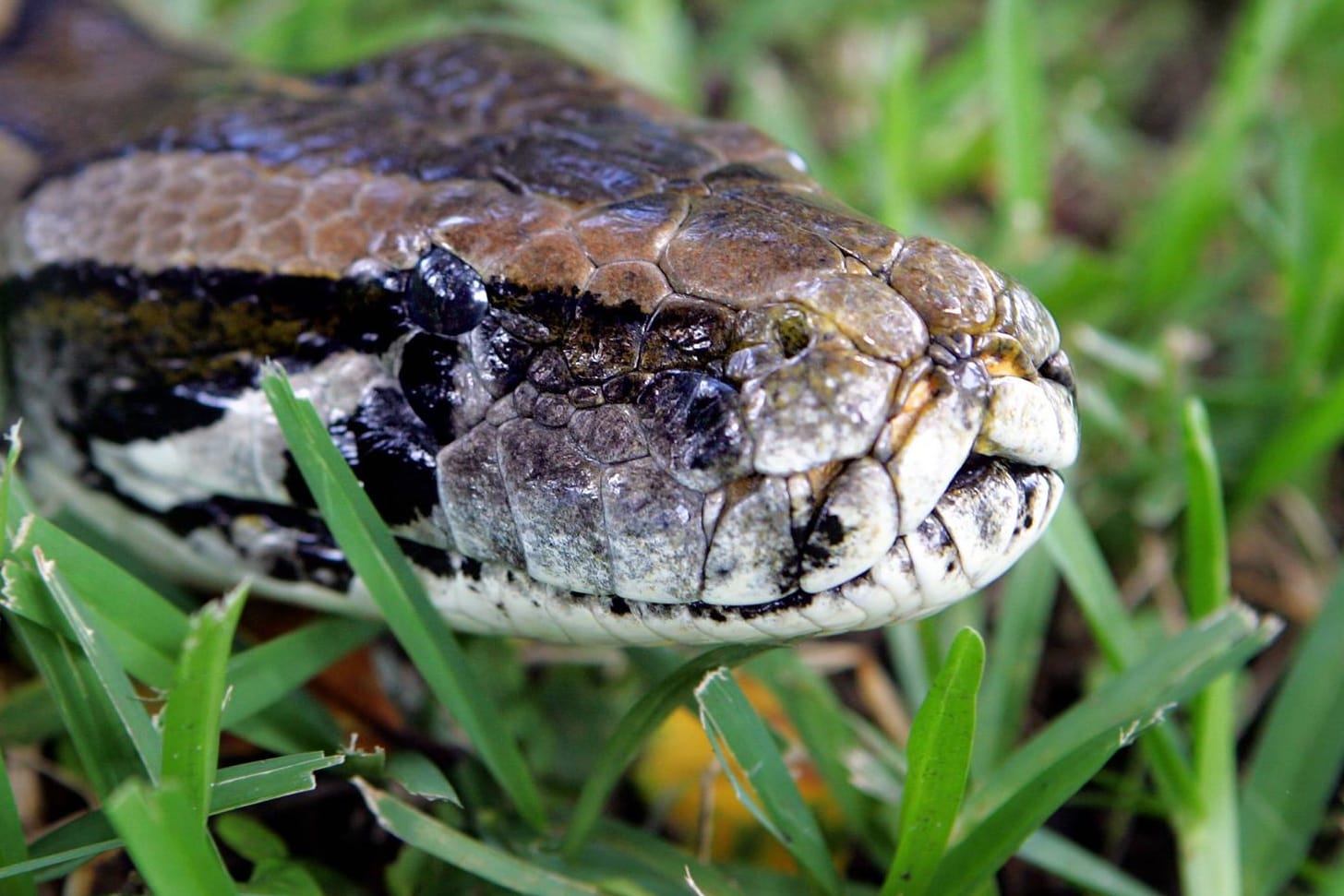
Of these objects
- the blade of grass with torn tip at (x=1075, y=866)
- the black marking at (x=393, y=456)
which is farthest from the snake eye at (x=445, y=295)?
the blade of grass with torn tip at (x=1075, y=866)

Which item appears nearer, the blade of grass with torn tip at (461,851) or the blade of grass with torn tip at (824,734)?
the blade of grass with torn tip at (461,851)

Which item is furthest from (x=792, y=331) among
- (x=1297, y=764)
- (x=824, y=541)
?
(x=1297, y=764)

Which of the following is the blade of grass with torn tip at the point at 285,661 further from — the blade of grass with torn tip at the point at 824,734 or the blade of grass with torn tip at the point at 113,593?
the blade of grass with torn tip at the point at 824,734

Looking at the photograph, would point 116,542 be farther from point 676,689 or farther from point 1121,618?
point 1121,618

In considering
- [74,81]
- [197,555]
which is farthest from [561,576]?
[74,81]

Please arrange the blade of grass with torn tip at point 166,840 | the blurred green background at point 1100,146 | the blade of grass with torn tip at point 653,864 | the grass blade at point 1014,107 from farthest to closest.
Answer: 1. the grass blade at point 1014,107
2. the blurred green background at point 1100,146
3. the blade of grass with torn tip at point 653,864
4. the blade of grass with torn tip at point 166,840

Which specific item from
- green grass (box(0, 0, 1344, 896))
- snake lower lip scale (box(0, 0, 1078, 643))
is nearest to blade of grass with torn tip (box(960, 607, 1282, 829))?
green grass (box(0, 0, 1344, 896))
